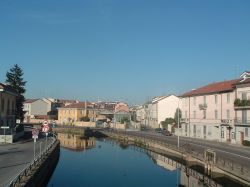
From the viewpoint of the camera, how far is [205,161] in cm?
4325

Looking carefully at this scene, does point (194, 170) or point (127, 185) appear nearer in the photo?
point (127, 185)

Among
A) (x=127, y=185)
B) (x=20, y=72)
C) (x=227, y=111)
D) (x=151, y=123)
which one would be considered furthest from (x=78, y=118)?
(x=127, y=185)

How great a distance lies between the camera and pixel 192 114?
3226 inches

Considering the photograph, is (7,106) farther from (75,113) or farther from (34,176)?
(75,113)

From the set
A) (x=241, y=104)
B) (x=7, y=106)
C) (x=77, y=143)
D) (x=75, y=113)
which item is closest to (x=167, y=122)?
(x=77, y=143)

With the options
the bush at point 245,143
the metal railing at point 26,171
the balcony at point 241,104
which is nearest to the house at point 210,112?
the balcony at point 241,104

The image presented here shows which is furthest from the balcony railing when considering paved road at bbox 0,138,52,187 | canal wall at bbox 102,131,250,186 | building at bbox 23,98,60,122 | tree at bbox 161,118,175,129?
building at bbox 23,98,60,122

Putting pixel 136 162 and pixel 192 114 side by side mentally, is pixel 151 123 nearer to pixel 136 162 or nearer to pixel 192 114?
pixel 192 114

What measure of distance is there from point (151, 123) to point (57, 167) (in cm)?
8907

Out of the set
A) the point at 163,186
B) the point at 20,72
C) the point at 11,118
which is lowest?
the point at 163,186

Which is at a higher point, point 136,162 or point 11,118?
point 11,118

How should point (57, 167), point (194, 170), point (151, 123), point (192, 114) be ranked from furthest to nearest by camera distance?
point (151, 123) < point (192, 114) < point (57, 167) < point (194, 170)

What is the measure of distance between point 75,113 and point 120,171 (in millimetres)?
102804

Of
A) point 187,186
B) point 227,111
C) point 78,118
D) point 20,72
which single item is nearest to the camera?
point 187,186
